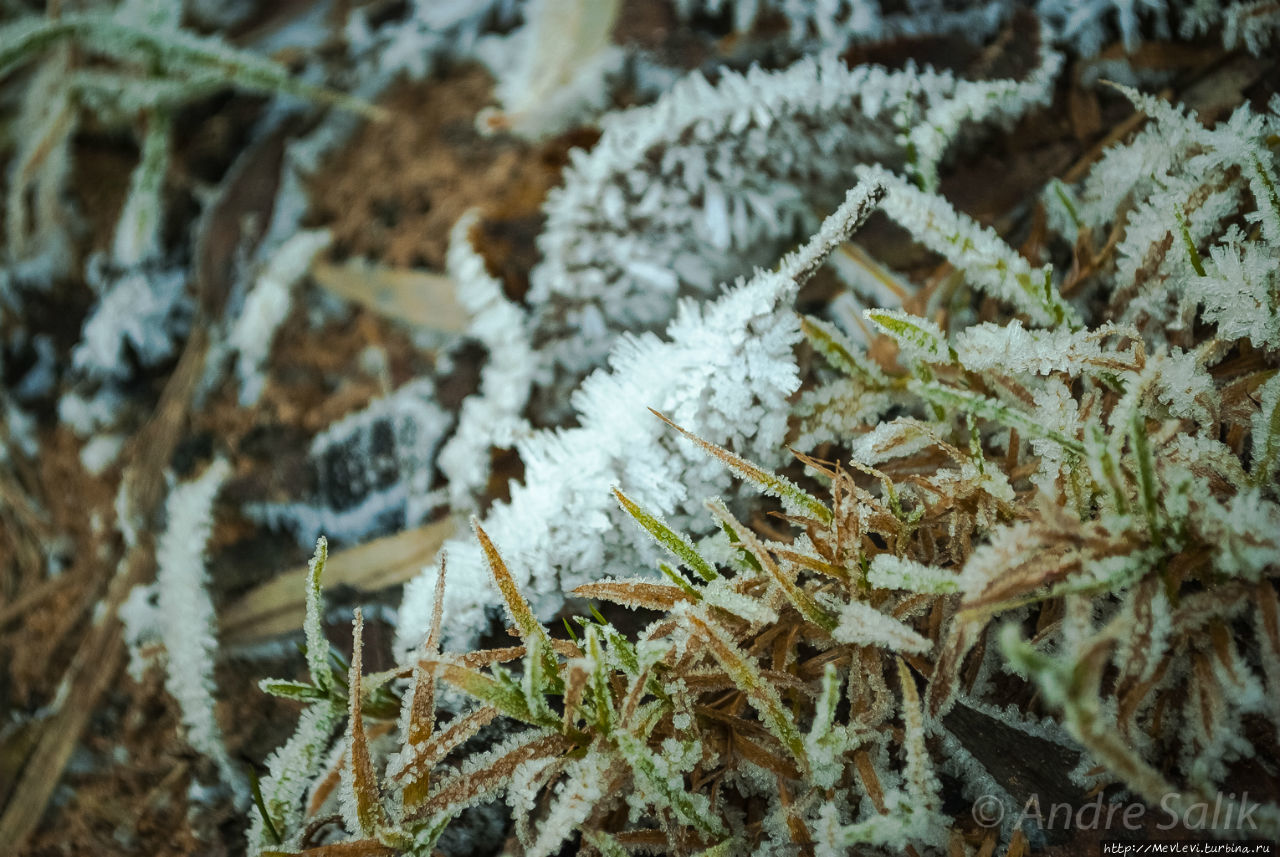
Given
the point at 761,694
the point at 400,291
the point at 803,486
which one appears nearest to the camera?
the point at 761,694

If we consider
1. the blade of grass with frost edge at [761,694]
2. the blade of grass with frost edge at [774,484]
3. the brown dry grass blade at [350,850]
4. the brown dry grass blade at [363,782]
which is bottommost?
the brown dry grass blade at [350,850]

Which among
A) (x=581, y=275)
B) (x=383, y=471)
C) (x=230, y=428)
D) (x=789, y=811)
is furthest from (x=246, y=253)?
(x=789, y=811)

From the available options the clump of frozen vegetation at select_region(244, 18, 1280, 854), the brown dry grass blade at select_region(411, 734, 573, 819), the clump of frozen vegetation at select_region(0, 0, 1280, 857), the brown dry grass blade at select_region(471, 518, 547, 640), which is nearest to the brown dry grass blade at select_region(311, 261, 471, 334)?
the clump of frozen vegetation at select_region(0, 0, 1280, 857)

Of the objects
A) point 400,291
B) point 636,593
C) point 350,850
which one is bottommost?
point 350,850

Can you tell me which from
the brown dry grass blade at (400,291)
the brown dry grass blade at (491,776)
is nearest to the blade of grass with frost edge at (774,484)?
the brown dry grass blade at (491,776)

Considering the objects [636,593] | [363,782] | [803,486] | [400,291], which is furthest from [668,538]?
[400,291]

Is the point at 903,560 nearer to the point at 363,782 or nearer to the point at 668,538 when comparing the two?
the point at 668,538

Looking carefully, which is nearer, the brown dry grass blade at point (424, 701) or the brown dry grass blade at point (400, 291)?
the brown dry grass blade at point (424, 701)

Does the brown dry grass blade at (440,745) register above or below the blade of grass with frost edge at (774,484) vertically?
below

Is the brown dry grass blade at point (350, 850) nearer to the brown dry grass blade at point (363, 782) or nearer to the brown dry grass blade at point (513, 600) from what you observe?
the brown dry grass blade at point (363, 782)
